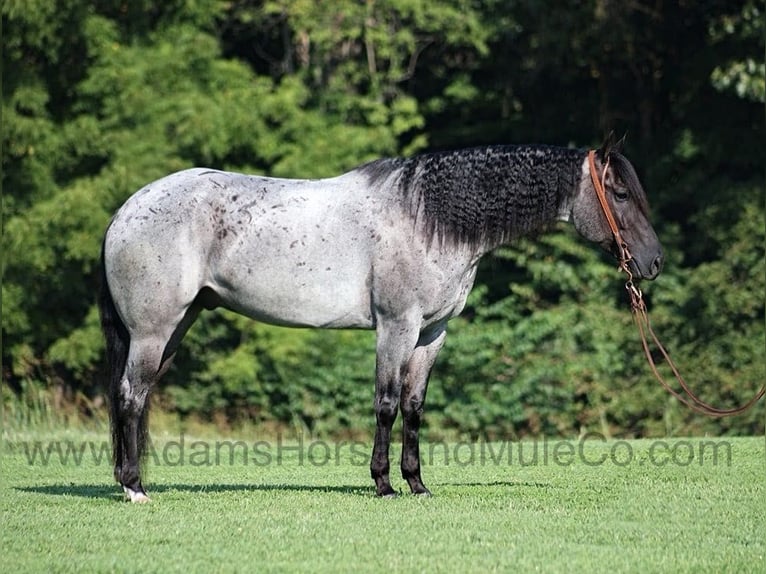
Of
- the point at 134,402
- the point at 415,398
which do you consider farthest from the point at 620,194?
the point at 134,402

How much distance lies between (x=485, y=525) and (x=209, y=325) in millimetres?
13402

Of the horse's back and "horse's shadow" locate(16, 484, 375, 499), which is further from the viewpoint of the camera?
"horse's shadow" locate(16, 484, 375, 499)

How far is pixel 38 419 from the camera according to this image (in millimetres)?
14305

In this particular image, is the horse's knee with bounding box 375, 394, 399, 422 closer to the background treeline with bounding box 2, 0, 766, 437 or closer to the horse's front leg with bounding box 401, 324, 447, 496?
the horse's front leg with bounding box 401, 324, 447, 496

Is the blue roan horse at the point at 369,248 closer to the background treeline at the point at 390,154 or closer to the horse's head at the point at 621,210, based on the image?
the horse's head at the point at 621,210

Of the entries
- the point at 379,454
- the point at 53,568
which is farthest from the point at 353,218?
the point at 53,568

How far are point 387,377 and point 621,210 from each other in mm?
1713

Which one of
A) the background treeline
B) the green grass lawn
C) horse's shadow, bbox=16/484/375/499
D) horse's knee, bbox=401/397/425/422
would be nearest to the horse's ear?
horse's knee, bbox=401/397/425/422

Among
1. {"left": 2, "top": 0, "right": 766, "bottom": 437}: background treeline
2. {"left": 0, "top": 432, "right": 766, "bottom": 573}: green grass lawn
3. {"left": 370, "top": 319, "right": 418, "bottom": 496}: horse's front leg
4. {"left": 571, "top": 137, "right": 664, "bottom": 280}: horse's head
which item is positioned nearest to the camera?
{"left": 0, "top": 432, "right": 766, "bottom": 573}: green grass lawn

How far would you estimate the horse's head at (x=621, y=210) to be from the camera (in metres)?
7.37

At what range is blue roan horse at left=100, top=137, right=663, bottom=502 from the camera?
734 cm

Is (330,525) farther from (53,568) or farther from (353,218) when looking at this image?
(353,218)

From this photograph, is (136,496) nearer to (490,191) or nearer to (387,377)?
(387,377)

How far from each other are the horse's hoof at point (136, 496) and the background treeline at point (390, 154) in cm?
923
